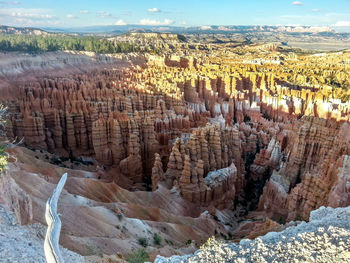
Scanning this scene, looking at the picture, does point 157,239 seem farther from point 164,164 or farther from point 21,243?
point 164,164

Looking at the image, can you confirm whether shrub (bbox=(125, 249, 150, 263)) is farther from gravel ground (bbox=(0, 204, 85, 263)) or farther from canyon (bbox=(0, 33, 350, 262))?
gravel ground (bbox=(0, 204, 85, 263))

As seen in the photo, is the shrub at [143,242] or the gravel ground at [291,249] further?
the shrub at [143,242]

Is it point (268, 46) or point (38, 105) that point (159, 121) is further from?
point (268, 46)

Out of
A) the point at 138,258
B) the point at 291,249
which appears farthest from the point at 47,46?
the point at 291,249

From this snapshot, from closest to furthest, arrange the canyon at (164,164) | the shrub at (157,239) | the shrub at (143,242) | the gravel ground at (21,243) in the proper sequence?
the gravel ground at (21,243), the shrub at (143,242), the canyon at (164,164), the shrub at (157,239)

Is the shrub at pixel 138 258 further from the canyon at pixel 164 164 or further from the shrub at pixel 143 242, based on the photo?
the shrub at pixel 143 242

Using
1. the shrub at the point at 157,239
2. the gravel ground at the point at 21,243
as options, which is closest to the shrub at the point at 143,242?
the shrub at the point at 157,239
